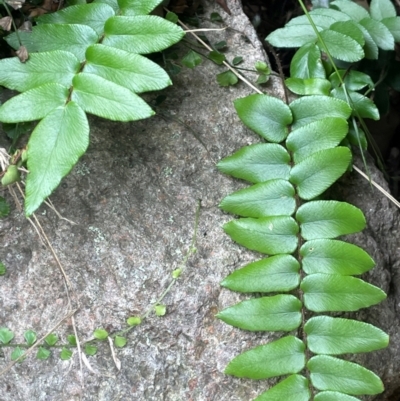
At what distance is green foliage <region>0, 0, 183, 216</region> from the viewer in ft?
3.01

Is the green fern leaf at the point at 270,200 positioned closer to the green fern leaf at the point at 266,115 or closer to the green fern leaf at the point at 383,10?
the green fern leaf at the point at 266,115

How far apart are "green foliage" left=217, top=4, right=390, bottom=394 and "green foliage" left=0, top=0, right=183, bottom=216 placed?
28 centimetres

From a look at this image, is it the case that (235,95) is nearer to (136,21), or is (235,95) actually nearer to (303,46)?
(303,46)

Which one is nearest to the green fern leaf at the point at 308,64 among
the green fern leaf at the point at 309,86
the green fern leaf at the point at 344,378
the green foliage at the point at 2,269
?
the green fern leaf at the point at 309,86

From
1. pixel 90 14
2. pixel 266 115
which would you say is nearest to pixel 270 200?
pixel 266 115

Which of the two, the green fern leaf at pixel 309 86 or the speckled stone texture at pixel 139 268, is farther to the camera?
the green fern leaf at pixel 309 86

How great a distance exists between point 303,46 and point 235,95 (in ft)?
0.64

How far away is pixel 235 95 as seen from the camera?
1.29 metres

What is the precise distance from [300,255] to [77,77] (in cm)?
55

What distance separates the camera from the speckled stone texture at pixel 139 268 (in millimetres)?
1107

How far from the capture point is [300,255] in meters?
1.12

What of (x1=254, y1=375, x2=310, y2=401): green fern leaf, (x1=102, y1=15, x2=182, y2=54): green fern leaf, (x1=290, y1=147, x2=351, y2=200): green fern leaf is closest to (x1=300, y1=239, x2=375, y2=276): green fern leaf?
(x1=290, y1=147, x2=351, y2=200): green fern leaf

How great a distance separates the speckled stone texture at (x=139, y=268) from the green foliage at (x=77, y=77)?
201 millimetres

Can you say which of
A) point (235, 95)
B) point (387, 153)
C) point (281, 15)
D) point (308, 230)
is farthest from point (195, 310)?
point (387, 153)
